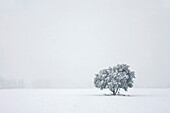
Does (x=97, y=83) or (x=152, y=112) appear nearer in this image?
(x=152, y=112)

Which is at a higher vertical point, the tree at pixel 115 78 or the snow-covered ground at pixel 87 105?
the tree at pixel 115 78

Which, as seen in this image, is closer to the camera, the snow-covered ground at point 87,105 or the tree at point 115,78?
the snow-covered ground at point 87,105

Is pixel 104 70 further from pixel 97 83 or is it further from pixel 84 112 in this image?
pixel 84 112

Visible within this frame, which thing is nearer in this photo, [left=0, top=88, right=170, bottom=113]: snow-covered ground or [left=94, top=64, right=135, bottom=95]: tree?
[left=0, top=88, right=170, bottom=113]: snow-covered ground

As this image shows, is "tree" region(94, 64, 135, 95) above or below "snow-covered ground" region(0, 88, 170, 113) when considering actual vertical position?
above

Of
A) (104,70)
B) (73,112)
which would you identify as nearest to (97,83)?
(104,70)

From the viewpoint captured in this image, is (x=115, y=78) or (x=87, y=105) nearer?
(x=87, y=105)

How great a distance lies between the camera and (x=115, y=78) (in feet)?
158

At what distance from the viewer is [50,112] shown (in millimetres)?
26672

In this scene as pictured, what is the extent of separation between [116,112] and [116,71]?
22423 millimetres

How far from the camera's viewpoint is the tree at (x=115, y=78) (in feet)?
158

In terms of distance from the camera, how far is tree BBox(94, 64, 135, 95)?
48062 mm

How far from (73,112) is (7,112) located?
4.62 metres

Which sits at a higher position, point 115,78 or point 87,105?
point 115,78
